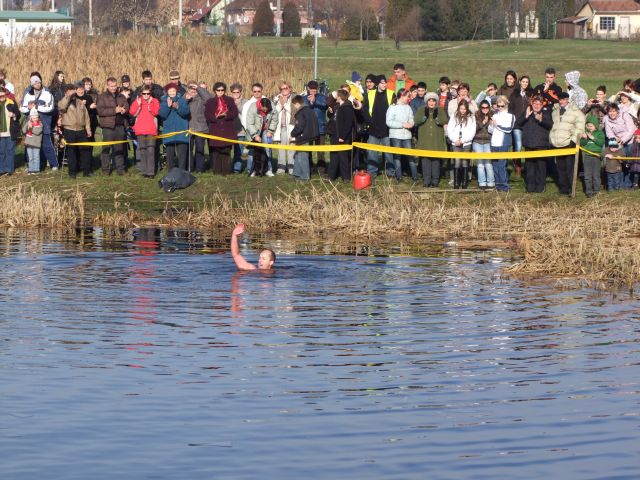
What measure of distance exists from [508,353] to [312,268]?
20.7 ft

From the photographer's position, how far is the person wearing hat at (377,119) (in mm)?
29141

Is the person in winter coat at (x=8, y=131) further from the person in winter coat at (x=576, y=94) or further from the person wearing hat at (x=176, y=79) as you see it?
the person in winter coat at (x=576, y=94)

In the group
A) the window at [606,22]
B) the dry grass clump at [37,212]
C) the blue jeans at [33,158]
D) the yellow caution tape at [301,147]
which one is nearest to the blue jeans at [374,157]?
the yellow caution tape at [301,147]

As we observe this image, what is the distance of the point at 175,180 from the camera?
29.6 metres

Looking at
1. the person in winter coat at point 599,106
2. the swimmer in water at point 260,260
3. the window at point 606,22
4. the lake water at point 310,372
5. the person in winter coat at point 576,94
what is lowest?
the lake water at point 310,372

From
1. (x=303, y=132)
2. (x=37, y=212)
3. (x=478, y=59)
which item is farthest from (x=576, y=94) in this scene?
(x=478, y=59)

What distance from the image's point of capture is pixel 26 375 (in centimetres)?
1438

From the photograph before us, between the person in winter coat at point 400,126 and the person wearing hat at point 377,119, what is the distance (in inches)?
7.6

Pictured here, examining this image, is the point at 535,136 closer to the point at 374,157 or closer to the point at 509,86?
the point at 509,86

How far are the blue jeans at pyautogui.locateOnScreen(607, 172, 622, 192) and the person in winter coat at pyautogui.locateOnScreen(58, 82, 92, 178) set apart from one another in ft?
34.9

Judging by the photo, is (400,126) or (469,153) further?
(400,126)

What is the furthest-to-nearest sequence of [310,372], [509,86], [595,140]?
[509,86] → [595,140] → [310,372]

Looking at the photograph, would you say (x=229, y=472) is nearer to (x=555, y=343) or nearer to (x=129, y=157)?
(x=555, y=343)

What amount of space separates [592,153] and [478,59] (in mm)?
56096
